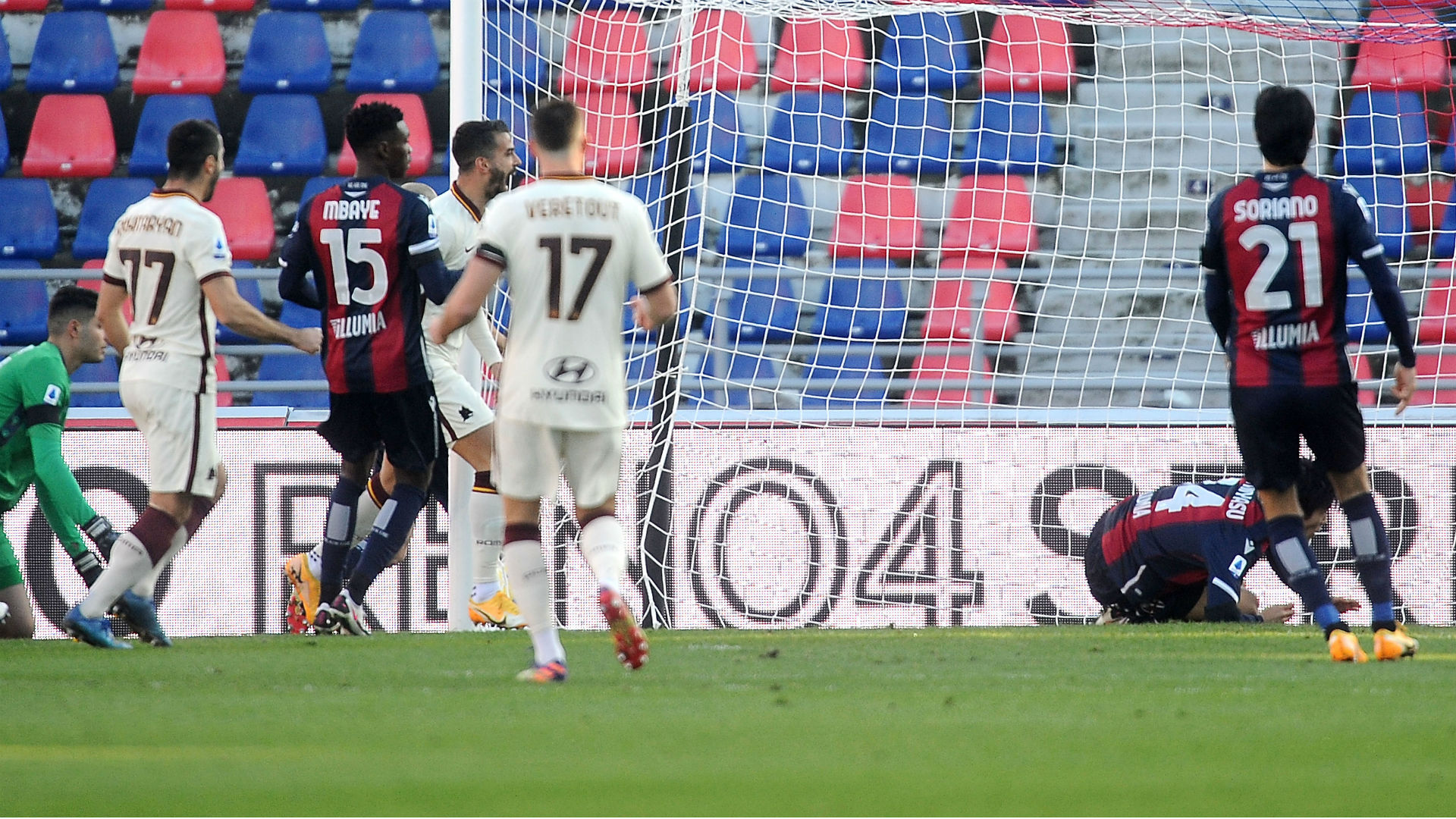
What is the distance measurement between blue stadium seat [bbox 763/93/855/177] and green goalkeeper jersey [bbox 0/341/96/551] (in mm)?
4243

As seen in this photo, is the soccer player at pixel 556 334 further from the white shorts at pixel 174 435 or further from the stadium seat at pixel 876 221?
the stadium seat at pixel 876 221

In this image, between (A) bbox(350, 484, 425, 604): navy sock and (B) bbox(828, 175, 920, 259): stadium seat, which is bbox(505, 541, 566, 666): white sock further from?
(B) bbox(828, 175, 920, 259): stadium seat

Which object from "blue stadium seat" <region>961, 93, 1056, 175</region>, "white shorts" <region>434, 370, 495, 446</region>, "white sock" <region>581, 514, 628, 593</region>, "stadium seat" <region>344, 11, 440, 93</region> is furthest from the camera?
"stadium seat" <region>344, 11, 440, 93</region>

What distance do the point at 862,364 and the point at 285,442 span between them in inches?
130

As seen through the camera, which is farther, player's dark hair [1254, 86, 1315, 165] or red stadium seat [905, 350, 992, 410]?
red stadium seat [905, 350, 992, 410]

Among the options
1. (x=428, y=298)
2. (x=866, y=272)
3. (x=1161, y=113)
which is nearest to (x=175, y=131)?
(x=428, y=298)

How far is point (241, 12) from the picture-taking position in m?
12.1

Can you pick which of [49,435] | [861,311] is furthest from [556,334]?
[861,311]

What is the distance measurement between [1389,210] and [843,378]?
9.48ft

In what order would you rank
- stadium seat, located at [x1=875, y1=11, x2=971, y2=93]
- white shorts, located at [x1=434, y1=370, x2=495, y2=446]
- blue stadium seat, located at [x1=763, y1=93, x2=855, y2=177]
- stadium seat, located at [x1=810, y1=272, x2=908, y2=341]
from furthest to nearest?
stadium seat, located at [x1=875, y1=11, x2=971, y2=93]
blue stadium seat, located at [x1=763, y1=93, x2=855, y2=177]
stadium seat, located at [x1=810, y1=272, x2=908, y2=341]
white shorts, located at [x1=434, y1=370, x2=495, y2=446]

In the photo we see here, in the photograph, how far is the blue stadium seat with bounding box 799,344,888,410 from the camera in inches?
334

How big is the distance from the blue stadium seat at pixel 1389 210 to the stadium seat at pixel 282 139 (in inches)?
250

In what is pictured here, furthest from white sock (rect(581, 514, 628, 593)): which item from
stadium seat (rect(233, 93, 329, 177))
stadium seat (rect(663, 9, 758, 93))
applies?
stadium seat (rect(233, 93, 329, 177))

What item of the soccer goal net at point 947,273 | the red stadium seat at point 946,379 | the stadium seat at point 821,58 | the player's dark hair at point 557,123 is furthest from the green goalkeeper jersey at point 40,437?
the stadium seat at point 821,58
